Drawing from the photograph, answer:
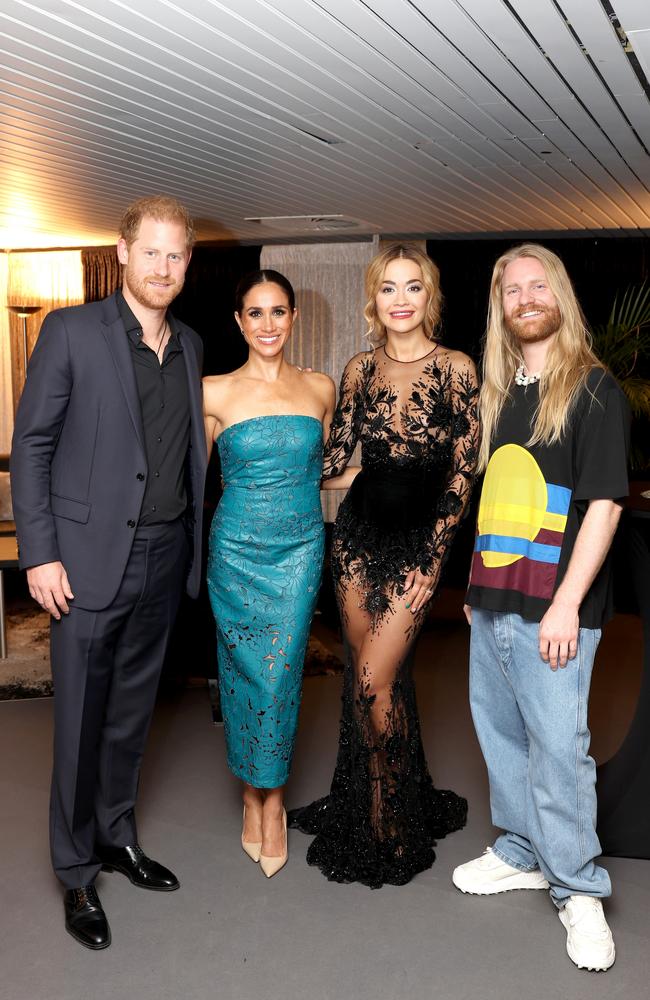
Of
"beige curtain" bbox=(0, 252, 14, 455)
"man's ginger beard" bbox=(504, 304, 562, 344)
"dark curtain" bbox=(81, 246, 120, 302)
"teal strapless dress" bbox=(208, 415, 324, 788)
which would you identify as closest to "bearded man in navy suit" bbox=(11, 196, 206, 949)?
"teal strapless dress" bbox=(208, 415, 324, 788)

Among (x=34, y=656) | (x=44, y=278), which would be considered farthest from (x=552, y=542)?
(x=44, y=278)

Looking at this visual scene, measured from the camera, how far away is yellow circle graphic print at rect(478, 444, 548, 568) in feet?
8.95

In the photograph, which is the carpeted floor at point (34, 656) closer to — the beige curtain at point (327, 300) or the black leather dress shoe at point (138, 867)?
the black leather dress shoe at point (138, 867)

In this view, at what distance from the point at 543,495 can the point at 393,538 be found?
582mm

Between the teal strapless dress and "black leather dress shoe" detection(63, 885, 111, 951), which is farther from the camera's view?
the teal strapless dress

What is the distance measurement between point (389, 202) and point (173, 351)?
3.89 meters

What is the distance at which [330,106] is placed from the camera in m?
4.16

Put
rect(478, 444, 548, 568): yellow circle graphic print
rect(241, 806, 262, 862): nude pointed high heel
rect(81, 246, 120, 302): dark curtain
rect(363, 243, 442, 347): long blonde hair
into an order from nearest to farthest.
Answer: rect(478, 444, 548, 568): yellow circle graphic print → rect(363, 243, 442, 347): long blonde hair → rect(241, 806, 262, 862): nude pointed high heel → rect(81, 246, 120, 302): dark curtain

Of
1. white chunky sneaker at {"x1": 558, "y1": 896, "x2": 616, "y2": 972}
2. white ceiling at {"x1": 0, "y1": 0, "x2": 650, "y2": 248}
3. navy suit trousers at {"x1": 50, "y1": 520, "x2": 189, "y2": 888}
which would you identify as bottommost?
white chunky sneaker at {"x1": 558, "y1": 896, "x2": 616, "y2": 972}

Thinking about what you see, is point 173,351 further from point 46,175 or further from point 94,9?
point 46,175

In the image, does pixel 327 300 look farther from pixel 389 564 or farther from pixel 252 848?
pixel 252 848

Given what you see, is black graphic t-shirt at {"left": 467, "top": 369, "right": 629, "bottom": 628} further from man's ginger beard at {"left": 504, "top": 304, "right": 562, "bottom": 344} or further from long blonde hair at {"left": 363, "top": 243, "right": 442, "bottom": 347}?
long blonde hair at {"left": 363, "top": 243, "right": 442, "bottom": 347}

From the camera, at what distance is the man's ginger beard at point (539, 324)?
2.76 metres

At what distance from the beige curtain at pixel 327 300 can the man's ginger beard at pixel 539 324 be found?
5821 millimetres
